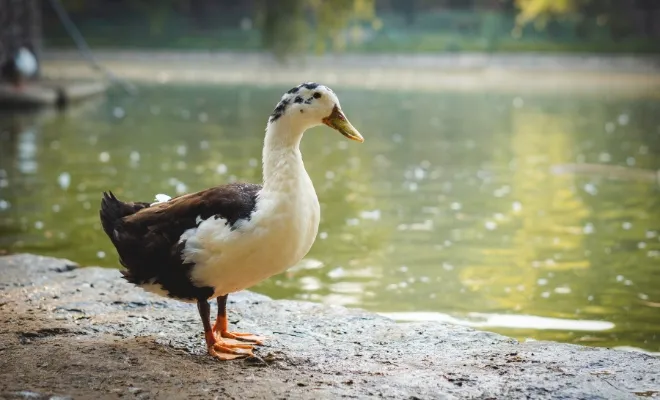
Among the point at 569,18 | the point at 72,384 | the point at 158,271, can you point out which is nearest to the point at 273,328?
→ the point at 158,271

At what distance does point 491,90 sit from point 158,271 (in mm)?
18485

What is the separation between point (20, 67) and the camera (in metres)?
18.4

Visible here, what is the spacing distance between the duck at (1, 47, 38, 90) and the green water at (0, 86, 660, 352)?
184cm

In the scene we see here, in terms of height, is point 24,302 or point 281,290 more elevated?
point 281,290

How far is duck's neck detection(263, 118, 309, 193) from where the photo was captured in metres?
4.34

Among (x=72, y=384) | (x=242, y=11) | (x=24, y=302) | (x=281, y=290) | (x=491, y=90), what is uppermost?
(x=242, y=11)

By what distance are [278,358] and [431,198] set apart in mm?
5684

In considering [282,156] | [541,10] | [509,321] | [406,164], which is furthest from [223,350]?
[541,10]

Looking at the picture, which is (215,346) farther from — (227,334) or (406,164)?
(406,164)

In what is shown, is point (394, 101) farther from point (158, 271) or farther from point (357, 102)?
point (158, 271)

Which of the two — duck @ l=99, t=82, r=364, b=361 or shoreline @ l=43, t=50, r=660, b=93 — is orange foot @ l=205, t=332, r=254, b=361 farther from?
shoreline @ l=43, t=50, r=660, b=93

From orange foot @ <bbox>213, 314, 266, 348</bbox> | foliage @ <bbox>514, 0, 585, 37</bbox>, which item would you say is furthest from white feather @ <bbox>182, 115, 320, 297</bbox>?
foliage @ <bbox>514, 0, 585, 37</bbox>

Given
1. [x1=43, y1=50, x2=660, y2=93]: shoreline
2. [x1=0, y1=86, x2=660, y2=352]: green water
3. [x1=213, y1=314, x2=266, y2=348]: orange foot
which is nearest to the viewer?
[x1=213, y1=314, x2=266, y2=348]: orange foot

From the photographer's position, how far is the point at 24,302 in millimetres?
5320
